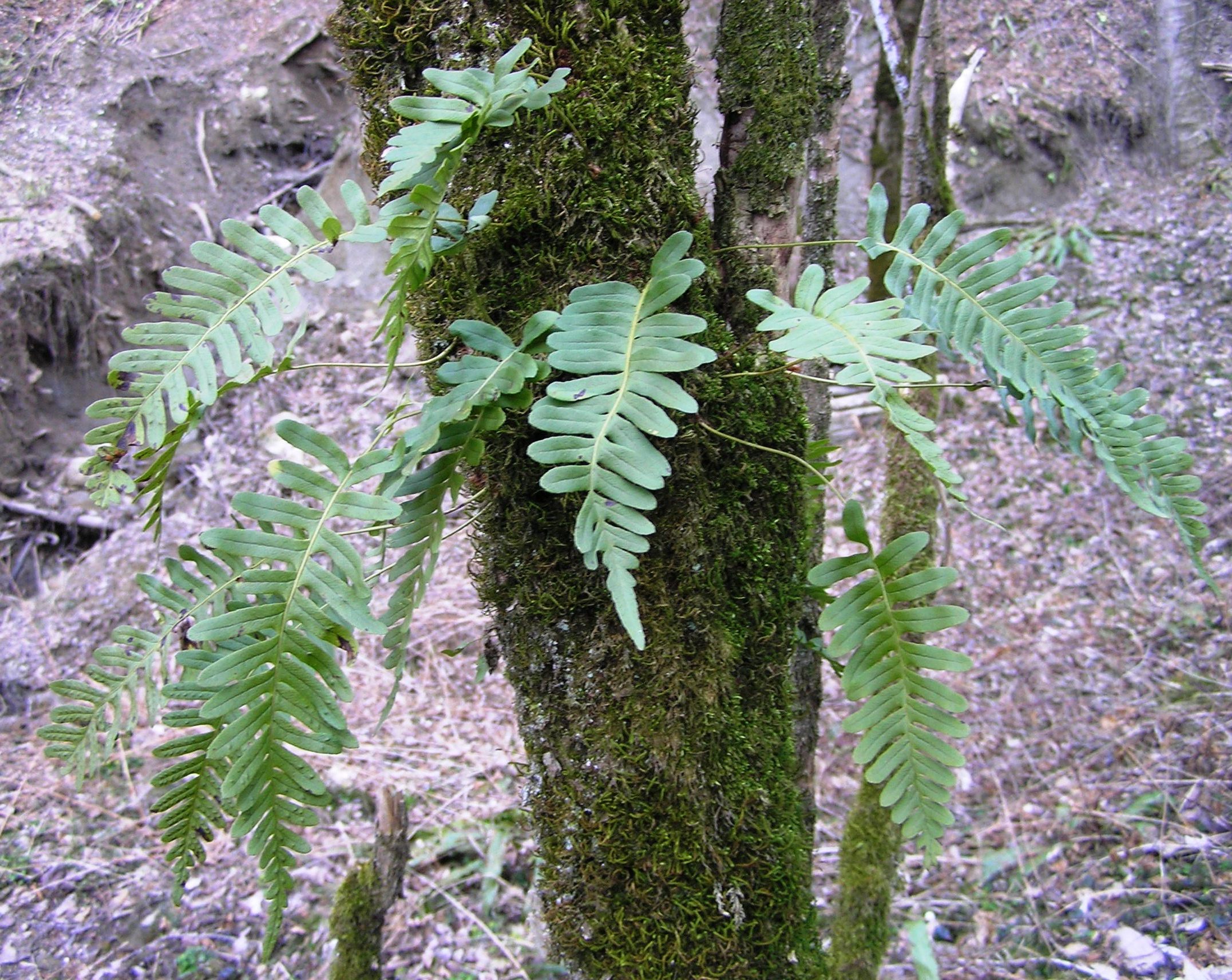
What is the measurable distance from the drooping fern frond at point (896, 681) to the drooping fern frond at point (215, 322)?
900 mm

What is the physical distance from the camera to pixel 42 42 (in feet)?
17.4

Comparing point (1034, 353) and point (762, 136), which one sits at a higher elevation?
point (762, 136)

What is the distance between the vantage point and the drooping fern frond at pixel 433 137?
1.03m

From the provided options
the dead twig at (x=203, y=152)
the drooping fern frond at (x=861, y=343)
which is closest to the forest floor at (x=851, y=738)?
the dead twig at (x=203, y=152)

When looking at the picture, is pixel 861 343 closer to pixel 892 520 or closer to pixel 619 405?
pixel 619 405

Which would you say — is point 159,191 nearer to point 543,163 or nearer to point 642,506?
point 543,163

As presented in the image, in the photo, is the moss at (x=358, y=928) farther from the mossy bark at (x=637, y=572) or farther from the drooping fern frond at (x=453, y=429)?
the drooping fern frond at (x=453, y=429)

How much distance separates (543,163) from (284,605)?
28.7 inches

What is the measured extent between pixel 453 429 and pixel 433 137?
39cm

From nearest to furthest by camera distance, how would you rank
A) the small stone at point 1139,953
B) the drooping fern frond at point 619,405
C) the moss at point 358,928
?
the drooping fern frond at point 619,405, the moss at point 358,928, the small stone at point 1139,953

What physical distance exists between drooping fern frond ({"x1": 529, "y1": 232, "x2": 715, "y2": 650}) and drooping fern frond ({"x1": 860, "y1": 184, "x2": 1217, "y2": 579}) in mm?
386

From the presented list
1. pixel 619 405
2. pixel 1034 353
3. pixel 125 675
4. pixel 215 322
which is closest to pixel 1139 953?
pixel 1034 353

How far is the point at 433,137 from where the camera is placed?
105cm

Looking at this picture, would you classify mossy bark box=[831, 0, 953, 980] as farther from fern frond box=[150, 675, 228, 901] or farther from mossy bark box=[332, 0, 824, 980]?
fern frond box=[150, 675, 228, 901]
